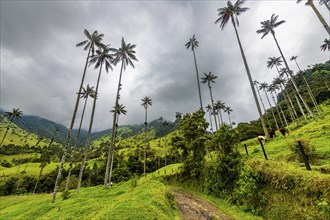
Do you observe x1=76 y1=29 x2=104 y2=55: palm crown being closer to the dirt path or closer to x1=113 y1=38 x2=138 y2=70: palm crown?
x1=113 y1=38 x2=138 y2=70: palm crown

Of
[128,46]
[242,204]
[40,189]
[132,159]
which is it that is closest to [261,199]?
[242,204]

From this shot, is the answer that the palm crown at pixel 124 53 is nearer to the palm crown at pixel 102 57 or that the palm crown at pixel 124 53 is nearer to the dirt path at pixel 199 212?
the palm crown at pixel 102 57

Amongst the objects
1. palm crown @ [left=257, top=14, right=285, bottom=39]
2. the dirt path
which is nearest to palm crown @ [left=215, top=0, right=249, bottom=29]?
palm crown @ [left=257, top=14, right=285, bottom=39]

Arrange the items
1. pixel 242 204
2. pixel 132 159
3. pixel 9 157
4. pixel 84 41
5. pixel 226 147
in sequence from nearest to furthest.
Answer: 1. pixel 242 204
2. pixel 226 147
3. pixel 84 41
4. pixel 132 159
5. pixel 9 157

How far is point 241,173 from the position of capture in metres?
17.4

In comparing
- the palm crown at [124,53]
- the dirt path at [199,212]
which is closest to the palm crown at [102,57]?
the palm crown at [124,53]

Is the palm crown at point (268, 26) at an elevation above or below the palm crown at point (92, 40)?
above

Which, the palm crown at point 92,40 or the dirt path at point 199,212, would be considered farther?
the palm crown at point 92,40

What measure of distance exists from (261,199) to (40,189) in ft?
308

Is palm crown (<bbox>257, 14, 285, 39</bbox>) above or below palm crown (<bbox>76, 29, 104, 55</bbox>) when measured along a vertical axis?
above

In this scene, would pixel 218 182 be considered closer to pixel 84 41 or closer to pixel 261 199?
pixel 261 199

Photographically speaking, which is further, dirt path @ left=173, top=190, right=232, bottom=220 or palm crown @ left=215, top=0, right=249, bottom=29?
palm crown @ left=215, top=0, right=249, bottom=29

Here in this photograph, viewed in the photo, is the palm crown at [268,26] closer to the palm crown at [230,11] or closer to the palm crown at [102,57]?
the palm crown at [230,11]

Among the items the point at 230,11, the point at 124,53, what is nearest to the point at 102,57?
the point at 124,53
